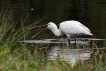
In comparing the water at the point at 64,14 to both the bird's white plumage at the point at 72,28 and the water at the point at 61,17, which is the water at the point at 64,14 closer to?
the water at the point at 61,17

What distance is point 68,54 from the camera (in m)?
9.08

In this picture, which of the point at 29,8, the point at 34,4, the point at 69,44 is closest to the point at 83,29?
the point at 69,44

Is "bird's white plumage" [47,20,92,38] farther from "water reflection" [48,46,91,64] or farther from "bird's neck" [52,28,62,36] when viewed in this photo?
"water reflection" [48,46,91,64]

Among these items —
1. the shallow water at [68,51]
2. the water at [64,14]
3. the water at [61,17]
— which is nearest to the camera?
the shallow water at [68,51]

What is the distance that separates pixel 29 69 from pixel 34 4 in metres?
21.0

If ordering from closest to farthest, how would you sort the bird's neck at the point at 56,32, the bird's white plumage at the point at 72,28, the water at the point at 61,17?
the water at the point at 61,17
the bird's white plumage at the point at 72,28
the bird's neck at the point at 56,32

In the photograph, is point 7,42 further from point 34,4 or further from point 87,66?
point 34,4

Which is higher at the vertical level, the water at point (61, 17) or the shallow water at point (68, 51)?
the shallow water at point (68, 51)

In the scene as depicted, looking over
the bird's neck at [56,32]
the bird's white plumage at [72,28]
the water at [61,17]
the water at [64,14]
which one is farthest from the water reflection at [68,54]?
the water at [64,14]

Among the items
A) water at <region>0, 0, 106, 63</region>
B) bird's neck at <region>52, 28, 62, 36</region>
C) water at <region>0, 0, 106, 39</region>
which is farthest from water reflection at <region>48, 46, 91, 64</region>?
water at <region>0, 0, 106, 39</region>

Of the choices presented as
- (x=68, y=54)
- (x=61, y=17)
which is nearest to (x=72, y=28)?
(x=68, y=54)

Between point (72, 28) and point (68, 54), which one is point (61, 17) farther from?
point (68, 54)

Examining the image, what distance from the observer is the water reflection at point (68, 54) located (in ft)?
27.6

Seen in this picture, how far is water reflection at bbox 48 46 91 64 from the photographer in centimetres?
Result: 840
